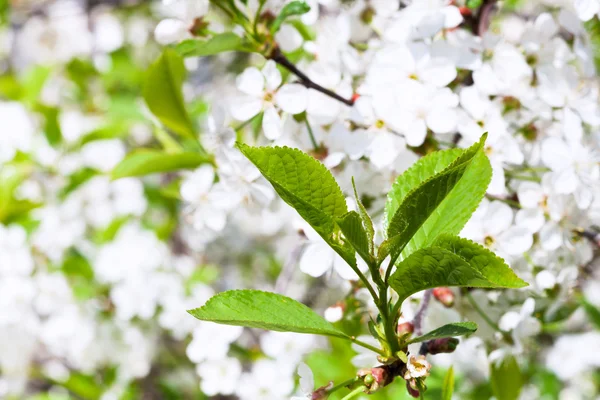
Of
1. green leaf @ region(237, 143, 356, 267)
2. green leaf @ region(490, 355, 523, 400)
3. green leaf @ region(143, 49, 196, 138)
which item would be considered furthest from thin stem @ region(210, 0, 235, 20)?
green leaf @ region(490, 355, 523, 400)

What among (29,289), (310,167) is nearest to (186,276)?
(29,289)

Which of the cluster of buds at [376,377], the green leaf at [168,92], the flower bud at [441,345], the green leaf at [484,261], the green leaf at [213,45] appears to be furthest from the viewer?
the green leaf at [168,92]

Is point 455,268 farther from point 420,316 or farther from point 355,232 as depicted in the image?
point 420,316

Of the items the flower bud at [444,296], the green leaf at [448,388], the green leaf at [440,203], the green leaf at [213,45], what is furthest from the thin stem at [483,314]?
the green leaf at [213,45]

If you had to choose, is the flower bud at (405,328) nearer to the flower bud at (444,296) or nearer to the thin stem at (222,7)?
the flower bud at (444,296)

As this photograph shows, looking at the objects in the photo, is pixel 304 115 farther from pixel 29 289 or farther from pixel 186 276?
pixel 29 289

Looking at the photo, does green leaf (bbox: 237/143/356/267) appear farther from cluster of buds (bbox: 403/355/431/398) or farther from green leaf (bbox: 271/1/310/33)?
green leaf (bbox: 271/1/310/33)
